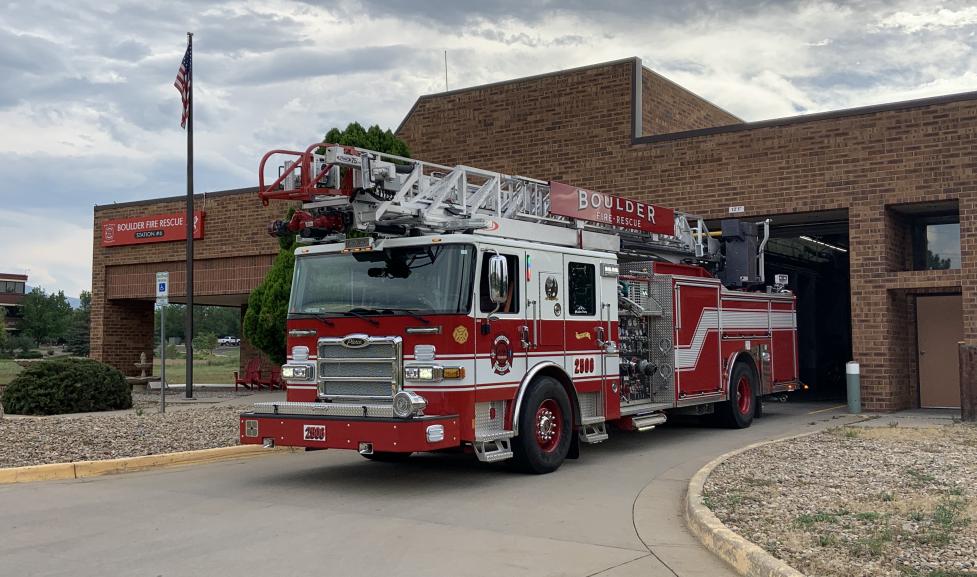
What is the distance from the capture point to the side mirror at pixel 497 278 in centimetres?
880

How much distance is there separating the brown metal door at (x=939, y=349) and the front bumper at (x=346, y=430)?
1231 cm

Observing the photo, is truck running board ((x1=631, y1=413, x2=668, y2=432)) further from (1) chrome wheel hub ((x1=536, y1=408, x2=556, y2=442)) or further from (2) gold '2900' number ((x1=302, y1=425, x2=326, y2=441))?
(2) gold '2900' number ((x1=302, y1=425, x2=326, y2=441))

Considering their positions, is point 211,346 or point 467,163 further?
point 211,346

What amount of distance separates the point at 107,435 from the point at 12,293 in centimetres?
11462

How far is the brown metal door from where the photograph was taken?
17469mm

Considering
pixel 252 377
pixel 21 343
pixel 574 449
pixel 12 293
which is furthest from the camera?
pixel 12 293

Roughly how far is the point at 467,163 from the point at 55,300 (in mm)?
81563

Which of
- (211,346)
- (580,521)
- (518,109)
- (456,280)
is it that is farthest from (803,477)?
(211,346)

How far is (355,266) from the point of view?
9469mm

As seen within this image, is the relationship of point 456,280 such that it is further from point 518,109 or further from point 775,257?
point 775,257

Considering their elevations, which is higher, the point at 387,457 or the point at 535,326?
the point at 535,326

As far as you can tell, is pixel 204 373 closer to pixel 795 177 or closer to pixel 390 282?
pixel 795 177

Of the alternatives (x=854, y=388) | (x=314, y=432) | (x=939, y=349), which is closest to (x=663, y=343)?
(x=314, y=432)

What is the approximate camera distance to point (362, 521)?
7.42 m
